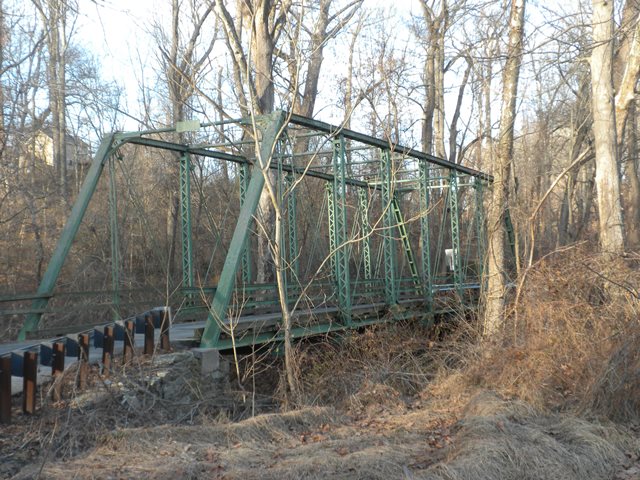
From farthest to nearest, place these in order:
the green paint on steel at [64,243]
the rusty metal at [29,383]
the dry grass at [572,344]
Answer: the green paint on steel at [64,243] → the dry grass at [572,344] → the rusty metal at [29,383]

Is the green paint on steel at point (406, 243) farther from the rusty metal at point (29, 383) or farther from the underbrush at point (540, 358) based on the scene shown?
the rusty metal at point (29, 383)

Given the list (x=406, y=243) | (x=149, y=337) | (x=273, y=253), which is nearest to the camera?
(x=149, y=337)

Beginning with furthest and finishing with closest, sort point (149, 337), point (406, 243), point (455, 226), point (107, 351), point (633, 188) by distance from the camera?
point (633, 188)
point (455, 226)
point (406, 243)
point (149, 337)
point (107, 351)

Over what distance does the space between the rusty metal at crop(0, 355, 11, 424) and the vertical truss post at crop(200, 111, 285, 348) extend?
3.11 metres

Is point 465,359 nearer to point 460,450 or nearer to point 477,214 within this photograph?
point 460,450

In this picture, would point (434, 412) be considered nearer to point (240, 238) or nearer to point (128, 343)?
point (240, 238)

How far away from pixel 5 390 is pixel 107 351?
156 centimetres

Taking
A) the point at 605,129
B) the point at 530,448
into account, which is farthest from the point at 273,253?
the point at 605,129

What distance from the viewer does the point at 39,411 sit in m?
7.29

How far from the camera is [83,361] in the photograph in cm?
794

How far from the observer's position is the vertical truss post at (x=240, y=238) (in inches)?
384

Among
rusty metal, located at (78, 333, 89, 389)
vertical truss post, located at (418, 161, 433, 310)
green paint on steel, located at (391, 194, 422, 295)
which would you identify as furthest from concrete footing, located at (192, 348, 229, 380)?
green paint on steel, located at (391, 194, 422, 295)

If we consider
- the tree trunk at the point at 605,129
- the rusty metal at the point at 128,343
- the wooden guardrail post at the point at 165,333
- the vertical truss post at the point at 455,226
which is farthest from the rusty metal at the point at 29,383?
the vertical truss post at the point at 455,226

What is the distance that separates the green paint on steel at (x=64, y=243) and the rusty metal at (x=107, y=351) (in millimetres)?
2962
